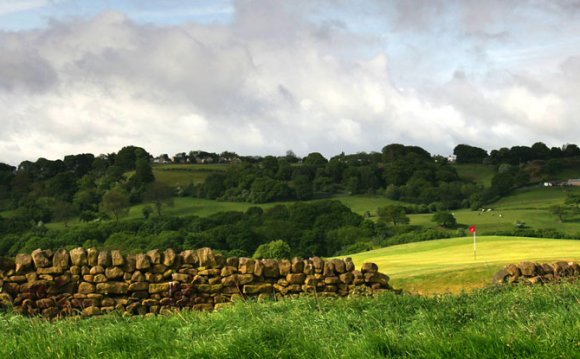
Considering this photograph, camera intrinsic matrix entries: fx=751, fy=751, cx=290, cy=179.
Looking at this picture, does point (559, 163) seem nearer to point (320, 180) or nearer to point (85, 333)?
point (320, 180)

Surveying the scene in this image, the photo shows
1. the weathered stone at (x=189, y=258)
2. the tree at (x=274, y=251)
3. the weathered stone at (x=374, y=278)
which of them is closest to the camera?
the weathered stone at (x=189, y=258)

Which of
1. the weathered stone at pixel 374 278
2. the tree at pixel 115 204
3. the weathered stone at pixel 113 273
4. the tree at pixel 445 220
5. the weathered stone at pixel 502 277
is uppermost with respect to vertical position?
the tree at pixel 115 204

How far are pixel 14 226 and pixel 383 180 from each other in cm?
6074

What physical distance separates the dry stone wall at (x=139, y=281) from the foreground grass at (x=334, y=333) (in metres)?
2.90

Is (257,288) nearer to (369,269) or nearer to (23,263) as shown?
(369,269)

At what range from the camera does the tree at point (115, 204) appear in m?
110

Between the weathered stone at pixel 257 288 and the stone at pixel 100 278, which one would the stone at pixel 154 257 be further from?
the weathered stone at pixel 257 288

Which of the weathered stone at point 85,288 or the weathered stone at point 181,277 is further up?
the weathered stone at point 181,277

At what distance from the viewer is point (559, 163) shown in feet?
435

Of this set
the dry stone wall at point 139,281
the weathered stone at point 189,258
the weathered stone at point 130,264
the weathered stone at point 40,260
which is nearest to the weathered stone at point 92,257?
the dry stone wall at point 139,281

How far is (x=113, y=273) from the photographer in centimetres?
1535

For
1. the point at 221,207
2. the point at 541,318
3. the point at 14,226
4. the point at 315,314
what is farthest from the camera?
the point at 221,207

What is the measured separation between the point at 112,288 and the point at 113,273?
1.01 feet

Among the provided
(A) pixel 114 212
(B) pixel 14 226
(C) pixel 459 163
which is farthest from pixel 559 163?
(B) pixel 14 226
